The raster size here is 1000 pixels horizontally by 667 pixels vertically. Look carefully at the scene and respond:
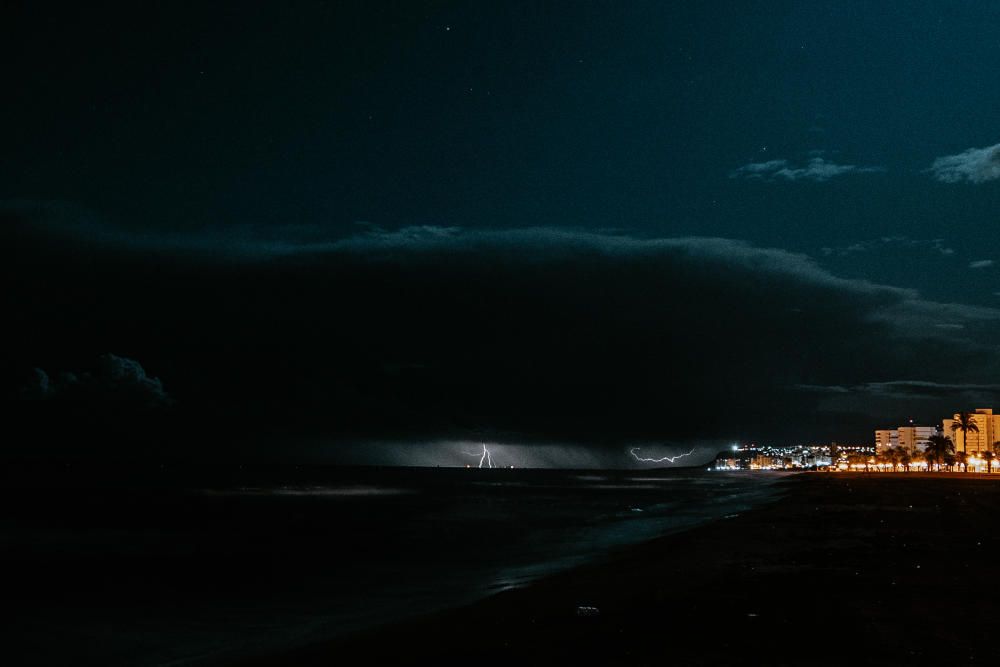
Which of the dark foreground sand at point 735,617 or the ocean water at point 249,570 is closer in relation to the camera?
the dark foreground sand at point 735,617

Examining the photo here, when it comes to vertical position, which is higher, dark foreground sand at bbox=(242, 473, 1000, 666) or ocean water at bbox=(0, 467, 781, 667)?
dark foreground sand at bbox=(242, 473, 1000, 666)

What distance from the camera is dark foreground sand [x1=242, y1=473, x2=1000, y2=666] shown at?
11.5 meters

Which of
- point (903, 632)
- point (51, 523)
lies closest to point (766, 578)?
point (903, 632)

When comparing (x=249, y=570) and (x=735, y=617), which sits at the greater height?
(x=735, y=617)

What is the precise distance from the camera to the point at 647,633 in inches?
514

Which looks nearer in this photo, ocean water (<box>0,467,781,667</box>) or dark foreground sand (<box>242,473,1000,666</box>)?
dark foreground sand (<box>242,473,1000,666</box>)

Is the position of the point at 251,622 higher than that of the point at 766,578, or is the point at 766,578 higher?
the point at 766,578

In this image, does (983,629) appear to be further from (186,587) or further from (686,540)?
(186,587)

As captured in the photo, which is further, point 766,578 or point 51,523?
point 51,523

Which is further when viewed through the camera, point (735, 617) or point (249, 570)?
point (249, 570)

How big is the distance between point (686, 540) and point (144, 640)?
1983 centimetres

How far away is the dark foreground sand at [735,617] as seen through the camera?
453 inches

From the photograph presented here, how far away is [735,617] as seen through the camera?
1405cm

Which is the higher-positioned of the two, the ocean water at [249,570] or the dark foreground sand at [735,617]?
the dark foreground sand at [735,617]
